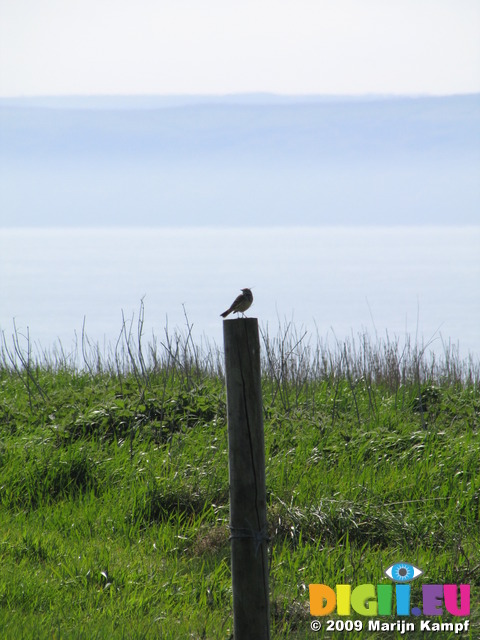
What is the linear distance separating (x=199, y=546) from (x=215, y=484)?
0.84m

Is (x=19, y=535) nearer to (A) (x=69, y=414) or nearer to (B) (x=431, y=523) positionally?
(A) (x=69, y=414)

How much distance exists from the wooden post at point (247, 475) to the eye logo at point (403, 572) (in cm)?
146

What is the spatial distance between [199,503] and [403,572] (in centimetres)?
199

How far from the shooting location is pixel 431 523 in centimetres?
563

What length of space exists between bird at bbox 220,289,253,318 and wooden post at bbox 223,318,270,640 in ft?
4.17

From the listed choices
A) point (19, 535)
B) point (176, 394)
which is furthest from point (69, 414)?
point (19, 535)

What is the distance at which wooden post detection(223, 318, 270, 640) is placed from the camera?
141 inches
